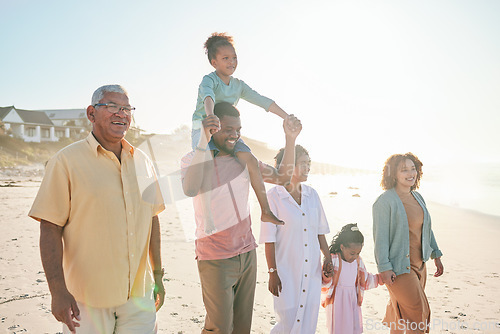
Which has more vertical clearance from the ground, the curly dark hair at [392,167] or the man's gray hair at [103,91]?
the man's gray hair at [103,91]

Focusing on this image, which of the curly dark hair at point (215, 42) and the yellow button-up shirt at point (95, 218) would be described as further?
the curly dark hair at point (215, 42)

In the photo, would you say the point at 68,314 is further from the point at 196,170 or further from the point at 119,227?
the point at 196,170

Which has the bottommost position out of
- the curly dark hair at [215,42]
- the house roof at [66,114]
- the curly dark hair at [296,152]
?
the curly dark hair at [296,152]

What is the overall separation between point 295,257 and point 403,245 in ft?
3.46

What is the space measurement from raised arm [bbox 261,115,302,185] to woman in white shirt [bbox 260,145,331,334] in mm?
356

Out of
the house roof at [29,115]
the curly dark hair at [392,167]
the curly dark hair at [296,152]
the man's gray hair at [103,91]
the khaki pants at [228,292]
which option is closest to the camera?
the man's gray hair at [103,91]

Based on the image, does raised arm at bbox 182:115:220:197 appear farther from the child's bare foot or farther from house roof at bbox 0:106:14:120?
house roof at bbox 0:106:14:120

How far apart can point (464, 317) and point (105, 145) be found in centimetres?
502

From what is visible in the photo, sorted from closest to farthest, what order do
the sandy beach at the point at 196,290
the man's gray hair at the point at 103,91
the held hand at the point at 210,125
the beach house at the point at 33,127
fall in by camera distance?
the man's gray hair at the point at 103,91, the held hand at the point at 210,125, the sandy beach at the point at 196,290, the beach house at the point at 33,127

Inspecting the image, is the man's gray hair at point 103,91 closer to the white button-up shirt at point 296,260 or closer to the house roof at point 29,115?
the white button-up shirt at point 296,260

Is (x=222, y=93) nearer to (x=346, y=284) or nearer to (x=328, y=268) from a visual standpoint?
(x=328, y=268)

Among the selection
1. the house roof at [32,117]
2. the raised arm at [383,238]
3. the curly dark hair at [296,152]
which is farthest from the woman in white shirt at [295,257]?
the house roof at [32,117]

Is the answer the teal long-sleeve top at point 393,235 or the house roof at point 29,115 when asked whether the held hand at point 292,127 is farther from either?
the house roof at point 29,115

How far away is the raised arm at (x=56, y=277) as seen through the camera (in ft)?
7.03
